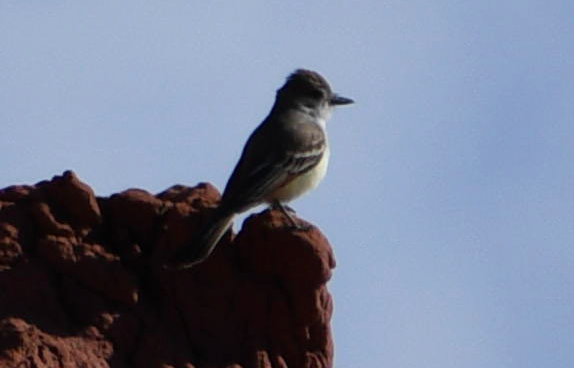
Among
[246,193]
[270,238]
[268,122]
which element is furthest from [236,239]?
[268,122]

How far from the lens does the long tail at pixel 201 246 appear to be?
1195 cm

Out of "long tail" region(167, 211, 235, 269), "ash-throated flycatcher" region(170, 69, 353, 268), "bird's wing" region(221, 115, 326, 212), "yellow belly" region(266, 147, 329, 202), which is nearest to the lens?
"long tail" region(167, 211, 235, 269)

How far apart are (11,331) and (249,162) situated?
13.5 feet

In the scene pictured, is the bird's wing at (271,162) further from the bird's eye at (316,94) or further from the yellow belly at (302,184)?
the bird's eye at (316,94)

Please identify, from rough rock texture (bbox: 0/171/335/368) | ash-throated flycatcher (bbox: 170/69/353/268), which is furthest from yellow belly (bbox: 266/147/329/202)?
rough rock texture (bbox: 0/171/335/368)

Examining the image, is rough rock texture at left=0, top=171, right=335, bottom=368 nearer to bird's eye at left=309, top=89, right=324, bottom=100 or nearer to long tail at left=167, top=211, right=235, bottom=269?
long tail at left=167, top=211, right=235, bottom=269

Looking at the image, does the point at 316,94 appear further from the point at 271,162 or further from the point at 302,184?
the point at 271,162

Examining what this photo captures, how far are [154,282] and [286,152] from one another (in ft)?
10.2

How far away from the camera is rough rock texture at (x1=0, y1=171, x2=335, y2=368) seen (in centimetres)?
1152

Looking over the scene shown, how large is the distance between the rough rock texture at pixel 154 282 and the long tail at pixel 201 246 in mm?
92

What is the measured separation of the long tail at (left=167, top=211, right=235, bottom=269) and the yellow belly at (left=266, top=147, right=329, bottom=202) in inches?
81.7

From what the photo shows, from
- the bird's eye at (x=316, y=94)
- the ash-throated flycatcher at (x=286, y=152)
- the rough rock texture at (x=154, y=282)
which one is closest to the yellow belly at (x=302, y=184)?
the ash-throated flycatcher at (x=286, y=152)

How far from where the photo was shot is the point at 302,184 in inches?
595

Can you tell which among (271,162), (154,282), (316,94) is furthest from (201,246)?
(316,94)
